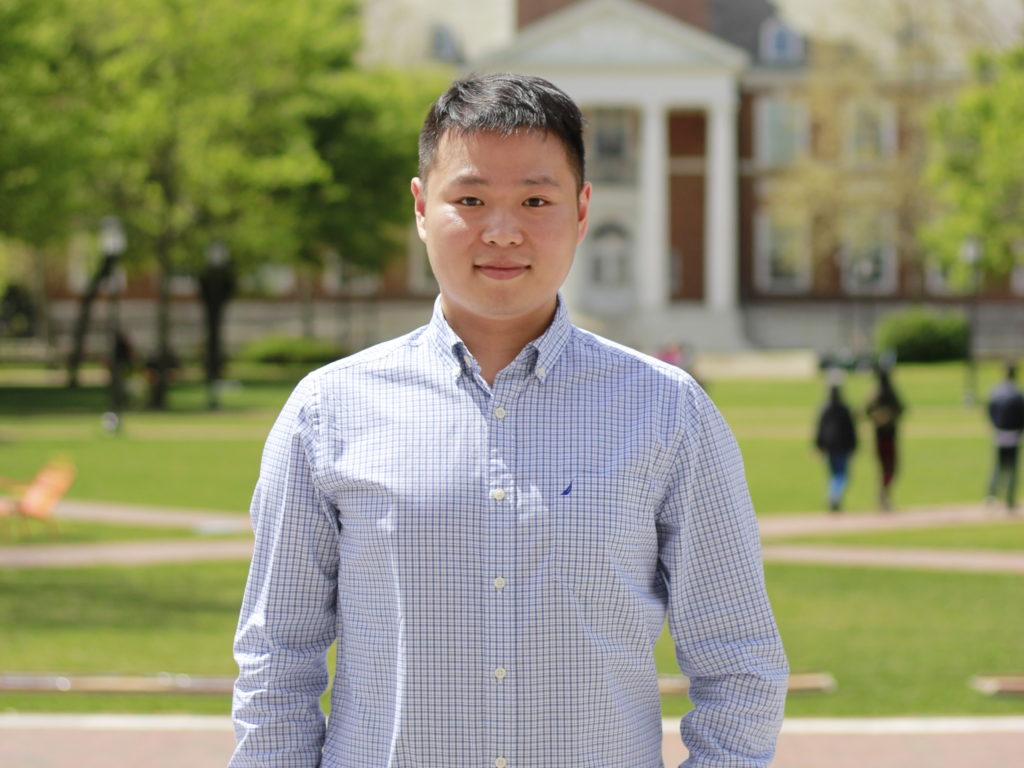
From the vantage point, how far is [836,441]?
18.0m

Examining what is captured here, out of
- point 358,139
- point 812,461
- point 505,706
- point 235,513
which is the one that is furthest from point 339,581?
point 358,139

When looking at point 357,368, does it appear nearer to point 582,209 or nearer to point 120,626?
point 582,209

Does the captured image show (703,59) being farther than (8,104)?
Yes

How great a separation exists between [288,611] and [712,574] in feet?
2.38

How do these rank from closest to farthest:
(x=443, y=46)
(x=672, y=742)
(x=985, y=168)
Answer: (x=672, y=742)
(x=985, y=168)
(x=443, y=46)

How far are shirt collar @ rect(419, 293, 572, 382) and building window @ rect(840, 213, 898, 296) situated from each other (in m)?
52.7

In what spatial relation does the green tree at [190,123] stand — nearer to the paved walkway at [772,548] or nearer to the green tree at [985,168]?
the green tree at [985,168]

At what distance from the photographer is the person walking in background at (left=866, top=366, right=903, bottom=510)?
18.1m

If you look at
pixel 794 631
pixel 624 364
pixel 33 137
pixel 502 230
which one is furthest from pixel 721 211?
pixel 502 230

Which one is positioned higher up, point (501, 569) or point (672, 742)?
point (501, 569)

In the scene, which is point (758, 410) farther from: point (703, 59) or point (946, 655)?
point (703, 59)

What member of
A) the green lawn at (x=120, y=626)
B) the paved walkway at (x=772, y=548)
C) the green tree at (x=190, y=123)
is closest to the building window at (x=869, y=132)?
the green tree at (x=190, y=123)

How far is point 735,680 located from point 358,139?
163 feet

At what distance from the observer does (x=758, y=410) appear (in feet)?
113
